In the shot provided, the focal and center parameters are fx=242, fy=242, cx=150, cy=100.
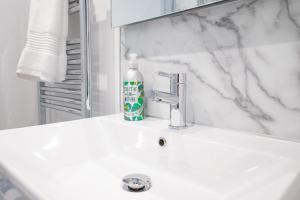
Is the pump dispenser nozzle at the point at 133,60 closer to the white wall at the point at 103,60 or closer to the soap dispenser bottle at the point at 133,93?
the soap dispenser bottle at the point at 133,93

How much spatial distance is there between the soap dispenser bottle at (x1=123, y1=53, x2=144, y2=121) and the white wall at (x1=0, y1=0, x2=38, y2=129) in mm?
833

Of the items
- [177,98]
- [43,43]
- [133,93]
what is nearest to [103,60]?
[43,43]

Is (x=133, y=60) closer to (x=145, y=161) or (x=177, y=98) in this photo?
(x=177, y=98)

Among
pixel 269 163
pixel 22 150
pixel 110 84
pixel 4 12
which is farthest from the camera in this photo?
pixel 4 12

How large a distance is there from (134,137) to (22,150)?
272 mm

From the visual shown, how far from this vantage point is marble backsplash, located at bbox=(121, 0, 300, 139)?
501 mm

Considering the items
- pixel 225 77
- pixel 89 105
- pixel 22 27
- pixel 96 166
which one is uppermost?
pixel 22 27

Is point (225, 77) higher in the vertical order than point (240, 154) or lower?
higher

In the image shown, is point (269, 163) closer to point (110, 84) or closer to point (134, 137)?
point (134, 137)

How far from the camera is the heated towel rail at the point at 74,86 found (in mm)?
988

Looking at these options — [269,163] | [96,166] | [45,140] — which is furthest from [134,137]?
[269,163]

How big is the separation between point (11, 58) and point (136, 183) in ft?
3.46

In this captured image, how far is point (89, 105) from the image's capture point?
1.00 metres

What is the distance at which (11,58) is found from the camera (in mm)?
1237
